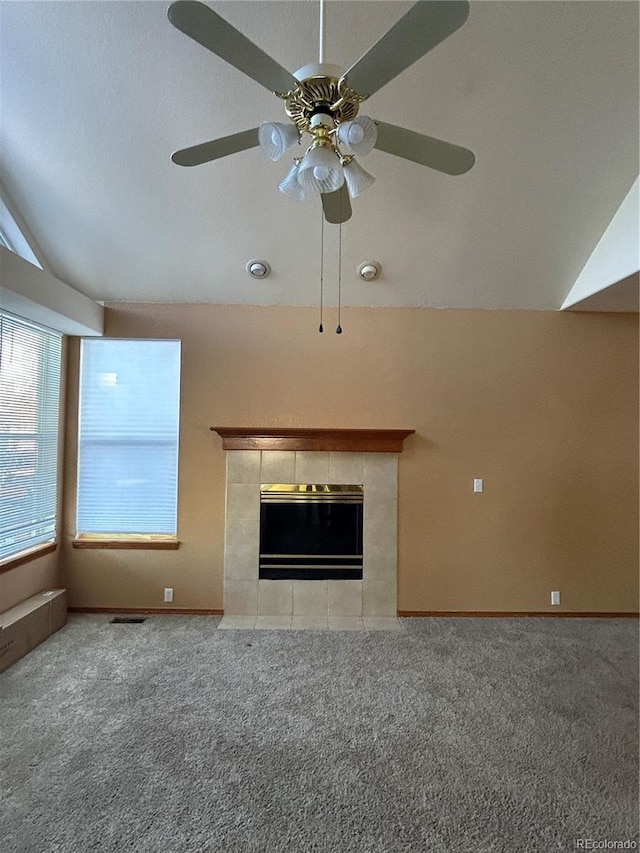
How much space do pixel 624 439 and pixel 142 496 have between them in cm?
413

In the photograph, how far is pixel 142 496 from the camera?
3816 millimetres

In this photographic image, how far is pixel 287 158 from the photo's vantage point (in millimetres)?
2750

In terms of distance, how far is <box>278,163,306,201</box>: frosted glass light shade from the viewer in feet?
4.95

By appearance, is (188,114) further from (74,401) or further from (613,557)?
(613,557)

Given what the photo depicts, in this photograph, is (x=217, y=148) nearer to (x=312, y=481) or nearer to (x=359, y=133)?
(x=359, y=133)

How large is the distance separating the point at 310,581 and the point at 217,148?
3133 mm

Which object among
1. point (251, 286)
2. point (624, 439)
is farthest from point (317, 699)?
point (624, 439)

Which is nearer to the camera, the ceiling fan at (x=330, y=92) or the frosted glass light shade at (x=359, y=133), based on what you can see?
the ceiling fan at (x=330, y=92)

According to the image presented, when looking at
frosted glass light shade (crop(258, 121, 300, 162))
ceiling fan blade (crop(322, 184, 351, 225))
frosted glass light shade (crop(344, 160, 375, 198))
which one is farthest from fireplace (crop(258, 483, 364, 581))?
frosted glass light shade (crop(258, 121, 300, 162))

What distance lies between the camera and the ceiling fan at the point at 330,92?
1210 millimetres

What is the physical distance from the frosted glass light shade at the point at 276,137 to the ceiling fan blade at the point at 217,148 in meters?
0.16

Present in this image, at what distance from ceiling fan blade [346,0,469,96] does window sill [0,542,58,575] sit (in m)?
3.50

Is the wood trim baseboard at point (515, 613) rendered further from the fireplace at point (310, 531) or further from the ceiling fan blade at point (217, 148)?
the ceiling fan blade at point (217, 148)

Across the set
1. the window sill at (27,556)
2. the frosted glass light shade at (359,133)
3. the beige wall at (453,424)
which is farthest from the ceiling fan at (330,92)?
the window sill at (27,556)
